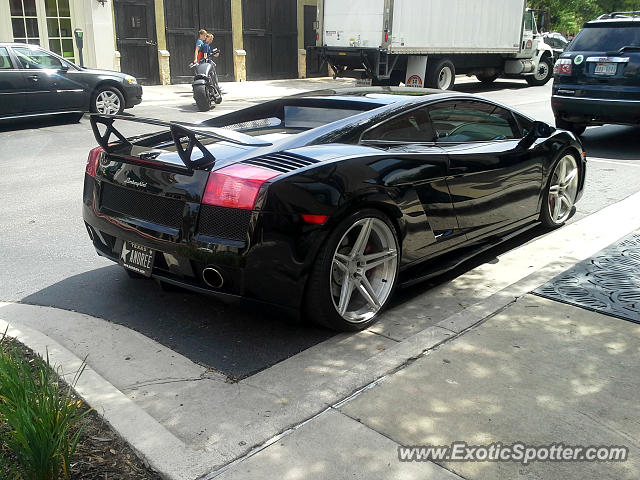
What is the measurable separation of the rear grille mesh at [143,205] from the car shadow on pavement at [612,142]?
27.0 feet

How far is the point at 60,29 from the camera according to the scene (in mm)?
19812

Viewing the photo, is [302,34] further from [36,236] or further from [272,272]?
[272,272]

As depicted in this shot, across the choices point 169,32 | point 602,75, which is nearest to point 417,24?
point 169,32

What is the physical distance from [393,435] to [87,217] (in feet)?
8.52

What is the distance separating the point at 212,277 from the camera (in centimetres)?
385

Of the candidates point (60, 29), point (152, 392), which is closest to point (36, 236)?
point (152, 392)

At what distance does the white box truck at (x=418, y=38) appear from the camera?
1847 cm

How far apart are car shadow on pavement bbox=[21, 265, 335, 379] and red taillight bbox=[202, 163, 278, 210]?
0.58 meters

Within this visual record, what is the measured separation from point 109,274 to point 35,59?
9.41 meters

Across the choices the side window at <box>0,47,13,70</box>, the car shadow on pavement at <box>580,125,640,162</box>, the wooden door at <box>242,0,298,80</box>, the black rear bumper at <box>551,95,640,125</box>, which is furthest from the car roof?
the wooden door at <box>242,0,298,80</box>

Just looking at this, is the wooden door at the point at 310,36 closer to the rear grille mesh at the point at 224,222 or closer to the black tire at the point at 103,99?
the black tire at the point at 103,99

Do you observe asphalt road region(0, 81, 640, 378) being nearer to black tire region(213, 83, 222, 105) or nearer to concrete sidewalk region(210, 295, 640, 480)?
concrete sidewalk region(210, 295, 640, 480)

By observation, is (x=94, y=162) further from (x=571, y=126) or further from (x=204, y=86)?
(x=204, y=86)

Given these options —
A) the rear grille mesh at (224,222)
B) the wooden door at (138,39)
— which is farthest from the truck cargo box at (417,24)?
the rear grille mesh at (224,222)
